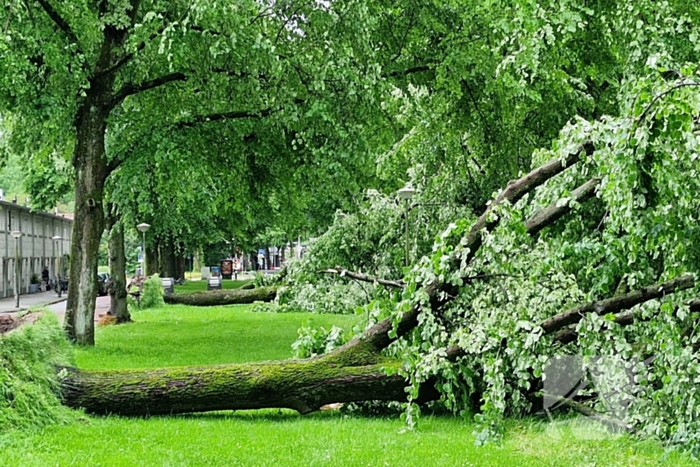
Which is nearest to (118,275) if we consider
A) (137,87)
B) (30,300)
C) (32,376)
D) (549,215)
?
(137,87)

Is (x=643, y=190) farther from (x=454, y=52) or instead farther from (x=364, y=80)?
(x=454, y=52)

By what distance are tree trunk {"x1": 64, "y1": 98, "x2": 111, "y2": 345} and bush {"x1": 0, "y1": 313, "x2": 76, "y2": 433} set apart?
4.84 meters

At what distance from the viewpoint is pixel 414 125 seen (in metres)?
13.7

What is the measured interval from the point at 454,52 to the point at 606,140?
25.3 feet

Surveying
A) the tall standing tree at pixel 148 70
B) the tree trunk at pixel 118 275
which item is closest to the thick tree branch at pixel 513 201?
the tall standing tree at pixel 148 70

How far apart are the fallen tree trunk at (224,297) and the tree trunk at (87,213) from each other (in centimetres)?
1283

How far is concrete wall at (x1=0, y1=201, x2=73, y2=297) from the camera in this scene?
3409 centimetres

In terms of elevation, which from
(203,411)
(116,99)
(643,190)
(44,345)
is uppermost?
(116,99)

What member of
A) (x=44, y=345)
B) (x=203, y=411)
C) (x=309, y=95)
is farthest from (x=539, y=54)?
(x=44, y=345)

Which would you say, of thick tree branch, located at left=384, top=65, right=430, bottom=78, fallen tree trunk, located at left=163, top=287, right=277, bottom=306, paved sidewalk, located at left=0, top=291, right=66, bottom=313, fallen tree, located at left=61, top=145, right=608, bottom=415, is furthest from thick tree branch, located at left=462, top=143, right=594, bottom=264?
paved sidewalk, located at left=0, top=291, right=66, bottom=313

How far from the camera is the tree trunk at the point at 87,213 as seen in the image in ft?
37.0

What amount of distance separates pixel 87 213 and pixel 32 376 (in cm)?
569

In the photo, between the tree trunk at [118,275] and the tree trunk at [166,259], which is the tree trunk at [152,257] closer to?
the tree trunk at [166,259]

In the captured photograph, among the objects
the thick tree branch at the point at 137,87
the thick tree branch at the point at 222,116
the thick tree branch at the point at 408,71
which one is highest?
the thick tree branch at the point at 408,71
